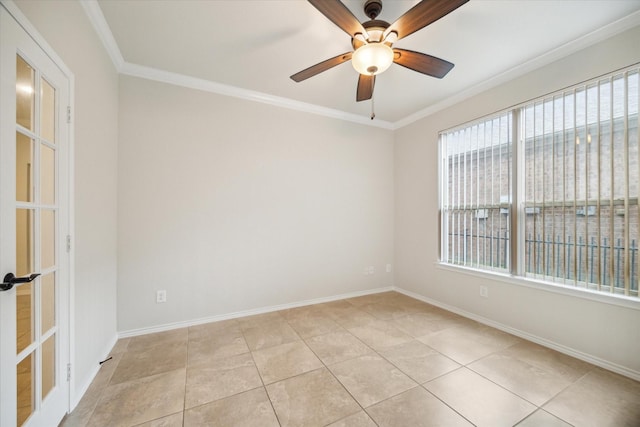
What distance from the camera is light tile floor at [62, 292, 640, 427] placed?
1.53m

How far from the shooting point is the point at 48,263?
4.50ft

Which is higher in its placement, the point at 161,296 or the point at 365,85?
the point at 365,85

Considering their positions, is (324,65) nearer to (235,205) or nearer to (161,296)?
(235,205)

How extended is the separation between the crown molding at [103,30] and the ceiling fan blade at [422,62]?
7.26 ft

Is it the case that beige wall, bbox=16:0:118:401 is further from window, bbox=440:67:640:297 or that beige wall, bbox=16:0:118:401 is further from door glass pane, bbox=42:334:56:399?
window, bbox=440:67:640:297

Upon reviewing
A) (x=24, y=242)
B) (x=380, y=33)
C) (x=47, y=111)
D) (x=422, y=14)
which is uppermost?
(x=380, y=33)

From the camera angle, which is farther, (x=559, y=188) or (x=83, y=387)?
(x=559, y=188)

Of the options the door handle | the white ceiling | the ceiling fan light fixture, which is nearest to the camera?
the door handle

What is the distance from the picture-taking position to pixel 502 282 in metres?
2.70

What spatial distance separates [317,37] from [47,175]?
6.98 feet

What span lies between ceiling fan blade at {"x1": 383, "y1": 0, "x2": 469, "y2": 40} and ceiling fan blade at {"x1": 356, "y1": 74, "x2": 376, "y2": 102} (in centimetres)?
41

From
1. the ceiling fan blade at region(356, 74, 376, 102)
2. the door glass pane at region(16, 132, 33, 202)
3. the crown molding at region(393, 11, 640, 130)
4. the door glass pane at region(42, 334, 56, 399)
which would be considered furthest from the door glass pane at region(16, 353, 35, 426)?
the crown molding at region(393, 11, 640, 130)

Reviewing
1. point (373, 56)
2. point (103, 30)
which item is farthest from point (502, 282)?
point (103, 30)

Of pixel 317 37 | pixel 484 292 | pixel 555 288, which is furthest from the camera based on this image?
pixel 484 292
